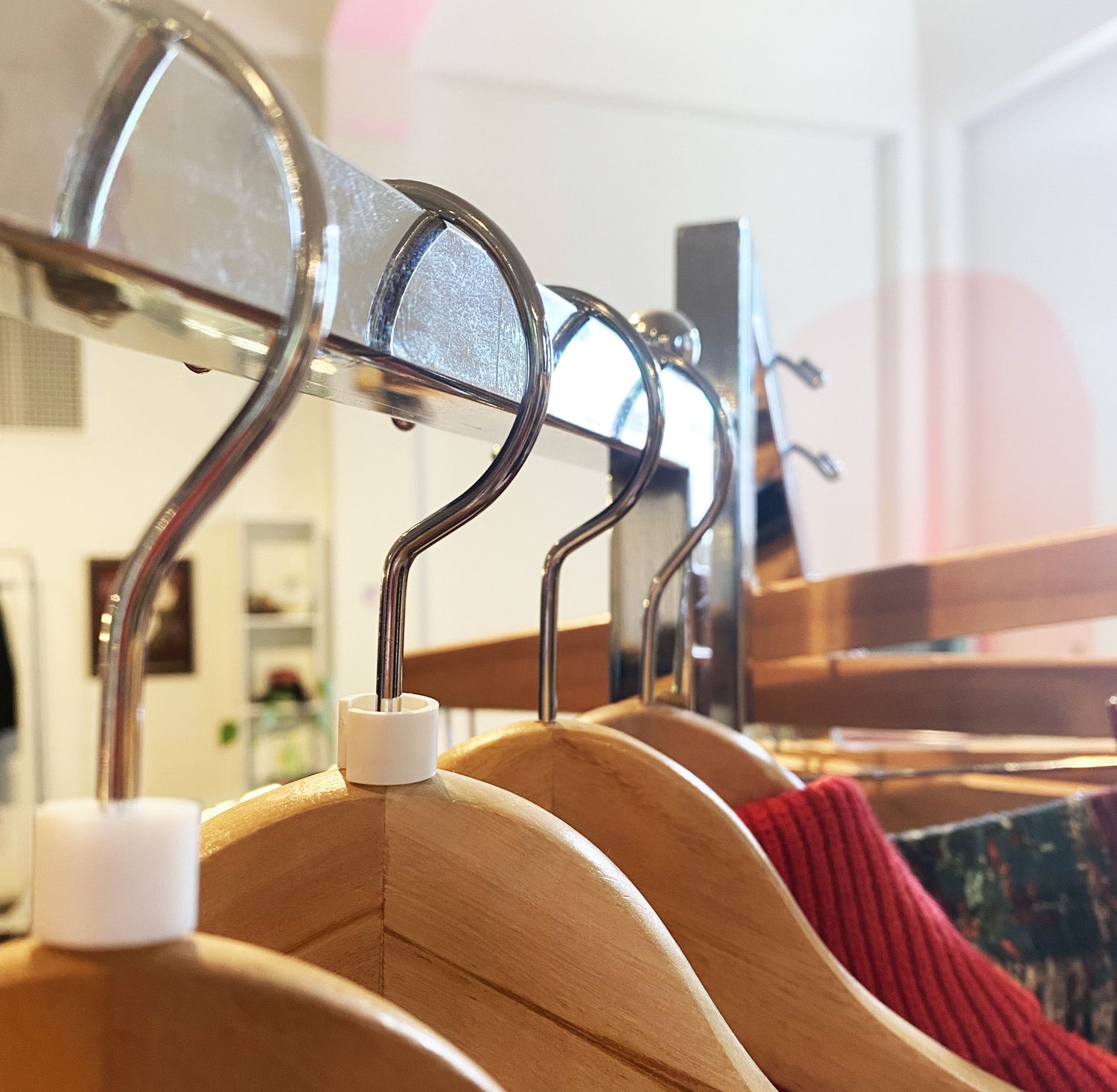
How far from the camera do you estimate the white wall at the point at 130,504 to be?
9.77 ft

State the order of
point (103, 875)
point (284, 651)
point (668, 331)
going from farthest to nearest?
1. point (284, 651)
2. point (668, 331)
3. point (103, 875)

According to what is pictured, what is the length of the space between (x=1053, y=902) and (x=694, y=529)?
0.32 metres

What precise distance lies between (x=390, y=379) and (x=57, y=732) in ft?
10.2

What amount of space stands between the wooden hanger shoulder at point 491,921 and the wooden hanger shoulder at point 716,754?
0.18 metres

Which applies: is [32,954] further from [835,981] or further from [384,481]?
[384,481]

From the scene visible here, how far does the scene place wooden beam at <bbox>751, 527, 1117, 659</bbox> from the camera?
0.55 meters

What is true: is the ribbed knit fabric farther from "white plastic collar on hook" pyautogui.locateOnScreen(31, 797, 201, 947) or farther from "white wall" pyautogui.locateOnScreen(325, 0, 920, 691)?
"white wall" pyautogui.locateOnScreen(325, 0, 920, 691)

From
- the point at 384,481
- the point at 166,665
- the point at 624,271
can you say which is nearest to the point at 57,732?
the point at 166,665

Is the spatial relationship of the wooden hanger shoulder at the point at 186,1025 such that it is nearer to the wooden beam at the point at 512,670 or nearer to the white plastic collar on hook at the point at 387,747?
the white plastic collar on hook at the point at 387,747

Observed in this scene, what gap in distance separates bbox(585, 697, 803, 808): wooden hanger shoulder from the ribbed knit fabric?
1 centimetres

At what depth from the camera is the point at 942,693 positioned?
2.38ft

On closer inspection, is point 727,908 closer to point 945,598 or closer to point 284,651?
point 945,598

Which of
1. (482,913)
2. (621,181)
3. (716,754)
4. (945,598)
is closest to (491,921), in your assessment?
(482,913)

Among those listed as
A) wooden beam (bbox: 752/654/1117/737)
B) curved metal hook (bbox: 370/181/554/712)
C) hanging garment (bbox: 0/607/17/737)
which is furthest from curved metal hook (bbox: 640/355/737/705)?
hanging garment (bbox: 0/607/17/737)
